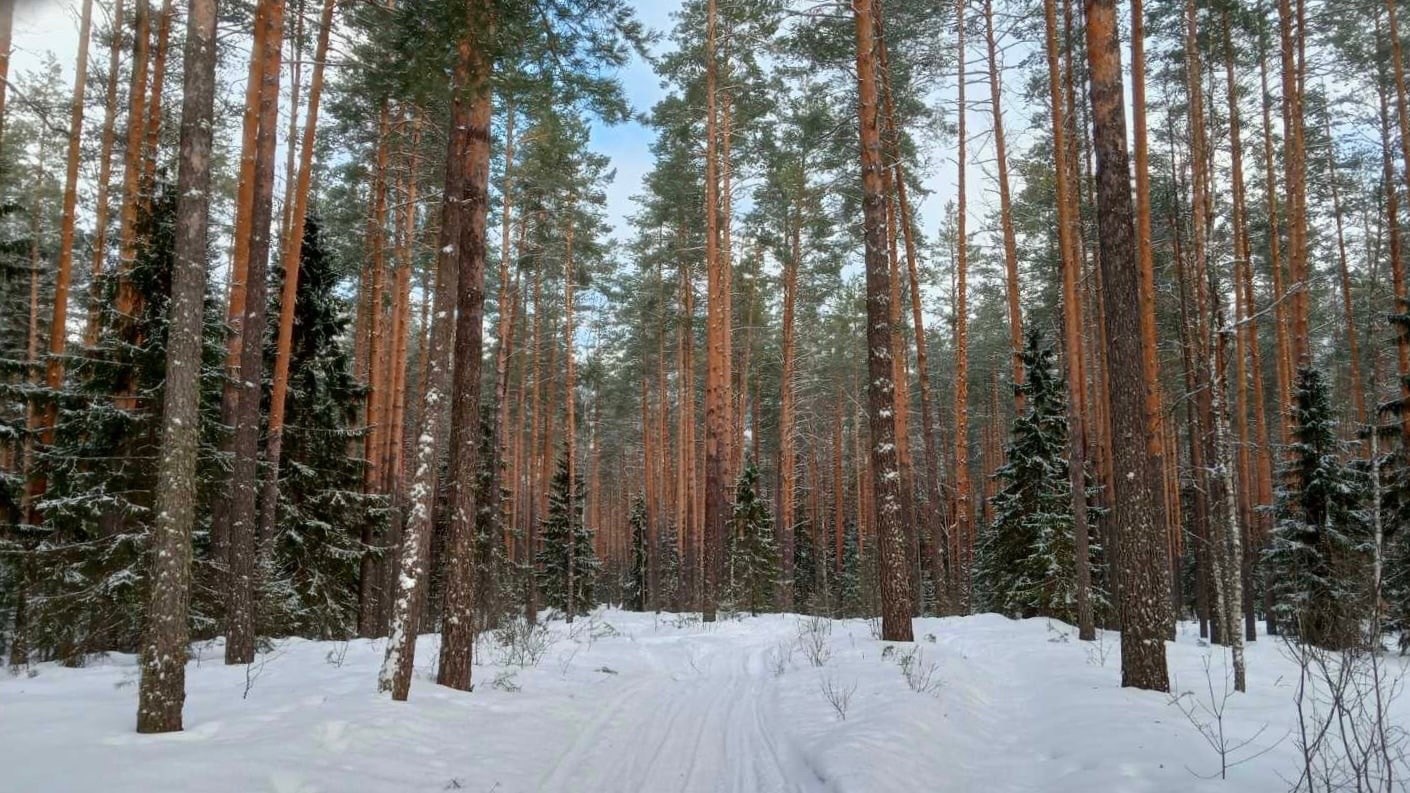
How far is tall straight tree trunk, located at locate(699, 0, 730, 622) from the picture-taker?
56.0ft

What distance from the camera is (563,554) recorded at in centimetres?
3044

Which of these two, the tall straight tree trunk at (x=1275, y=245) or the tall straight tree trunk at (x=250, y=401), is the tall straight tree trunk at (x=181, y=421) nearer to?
the tall straight tree trunk at (x=250, y=401)

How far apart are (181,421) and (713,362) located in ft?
41.7

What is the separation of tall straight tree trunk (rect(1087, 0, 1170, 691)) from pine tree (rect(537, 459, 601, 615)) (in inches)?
923

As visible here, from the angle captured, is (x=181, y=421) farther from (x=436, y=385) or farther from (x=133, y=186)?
(x=133, y=186)

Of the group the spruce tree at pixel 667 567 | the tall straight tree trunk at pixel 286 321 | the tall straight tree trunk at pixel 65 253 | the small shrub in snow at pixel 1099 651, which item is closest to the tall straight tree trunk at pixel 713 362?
the small shrub in snow at pixel 1099 651

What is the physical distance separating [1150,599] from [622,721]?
5.53 metres

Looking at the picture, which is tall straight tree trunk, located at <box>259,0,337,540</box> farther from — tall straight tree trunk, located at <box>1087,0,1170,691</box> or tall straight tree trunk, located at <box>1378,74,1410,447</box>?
tall straight tree trunk, located at <box>1378,74,1410,447</box>

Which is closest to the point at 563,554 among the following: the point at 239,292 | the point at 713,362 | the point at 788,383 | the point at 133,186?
the point at 788,383

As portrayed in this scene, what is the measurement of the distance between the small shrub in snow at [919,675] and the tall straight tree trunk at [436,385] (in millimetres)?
5180

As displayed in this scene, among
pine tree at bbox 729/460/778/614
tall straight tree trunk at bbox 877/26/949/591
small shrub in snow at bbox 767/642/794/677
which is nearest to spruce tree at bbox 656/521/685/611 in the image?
pine tree at bbox 729/460/778/614

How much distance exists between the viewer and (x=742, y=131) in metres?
19.0

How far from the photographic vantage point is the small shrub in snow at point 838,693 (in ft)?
22.9

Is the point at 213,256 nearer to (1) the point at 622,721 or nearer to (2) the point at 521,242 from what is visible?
(2) the point at 521,242
